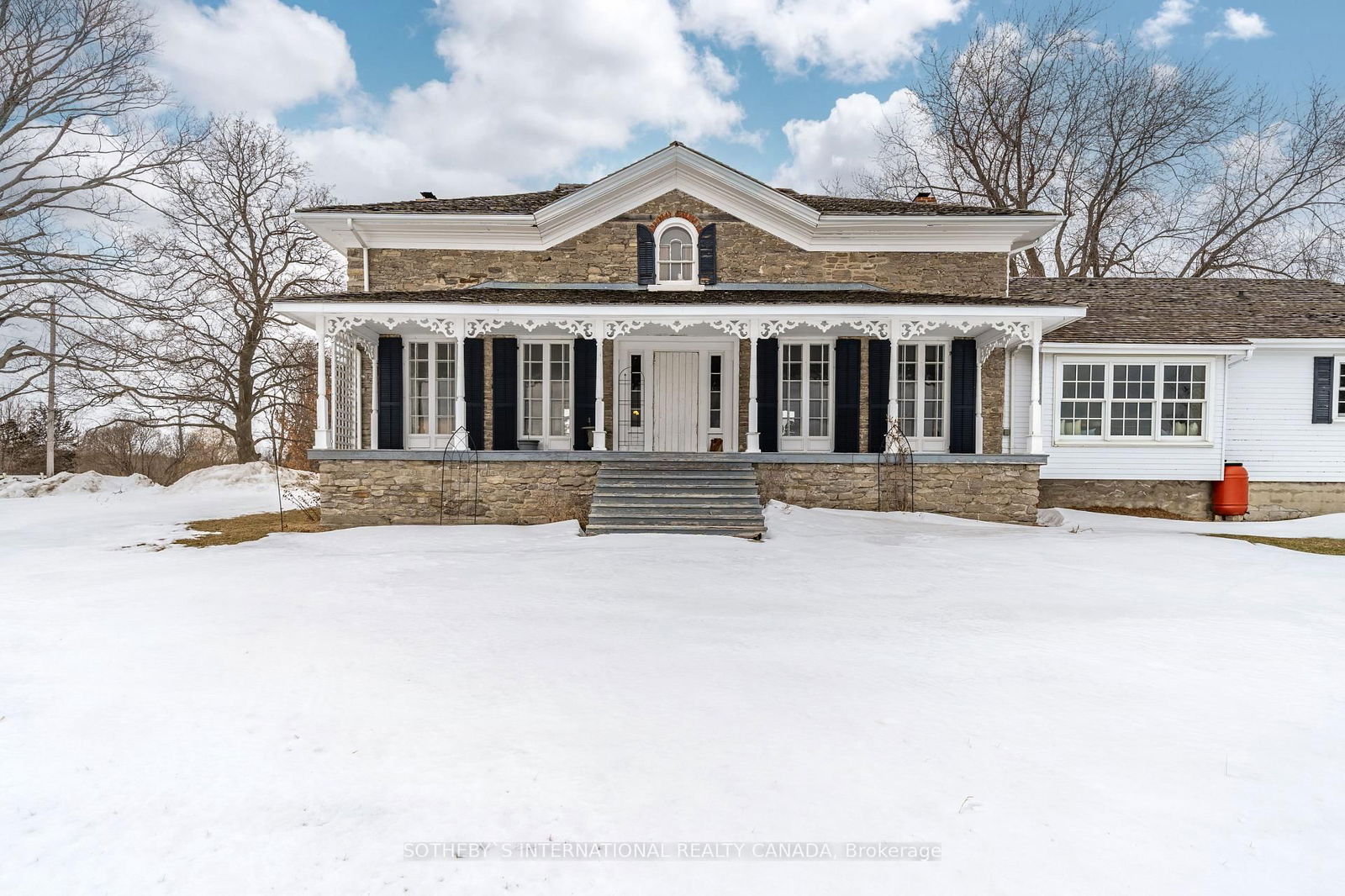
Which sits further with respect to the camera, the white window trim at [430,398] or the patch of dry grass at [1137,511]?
the patch of dry grass at [1137,511]

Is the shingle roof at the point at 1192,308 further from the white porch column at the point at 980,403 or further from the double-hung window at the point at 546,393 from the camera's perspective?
the double-hung window at the point at 546,393

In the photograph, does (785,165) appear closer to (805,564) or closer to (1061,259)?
(1061,259)

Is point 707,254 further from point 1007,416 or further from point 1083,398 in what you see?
point 1083,398

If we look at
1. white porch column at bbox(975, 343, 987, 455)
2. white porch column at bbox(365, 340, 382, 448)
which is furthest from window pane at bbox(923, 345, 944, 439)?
white porch column at bbox(365, 340, 382, 448)

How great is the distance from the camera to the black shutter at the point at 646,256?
13.7 m

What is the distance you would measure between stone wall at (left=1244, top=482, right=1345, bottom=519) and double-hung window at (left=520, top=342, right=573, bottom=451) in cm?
1435

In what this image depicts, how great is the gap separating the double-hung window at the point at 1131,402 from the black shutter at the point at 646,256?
8441 millimetres

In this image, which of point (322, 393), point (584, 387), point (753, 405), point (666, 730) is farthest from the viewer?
point (584, 387)

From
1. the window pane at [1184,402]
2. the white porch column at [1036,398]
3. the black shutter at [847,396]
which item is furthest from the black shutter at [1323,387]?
the black shutter at [847,396]

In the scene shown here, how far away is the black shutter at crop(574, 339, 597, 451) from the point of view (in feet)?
44.0

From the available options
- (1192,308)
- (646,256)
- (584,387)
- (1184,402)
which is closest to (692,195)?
(646,256)

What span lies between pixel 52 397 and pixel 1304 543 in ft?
97.0

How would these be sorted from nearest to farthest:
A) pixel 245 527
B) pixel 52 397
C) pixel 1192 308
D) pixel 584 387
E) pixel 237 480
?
1. pixel 245 527
2. pixel 584 387
3. pixel 1192 308
4. pixel 237 480
5. pixel 52 397

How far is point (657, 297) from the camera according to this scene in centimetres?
1271
